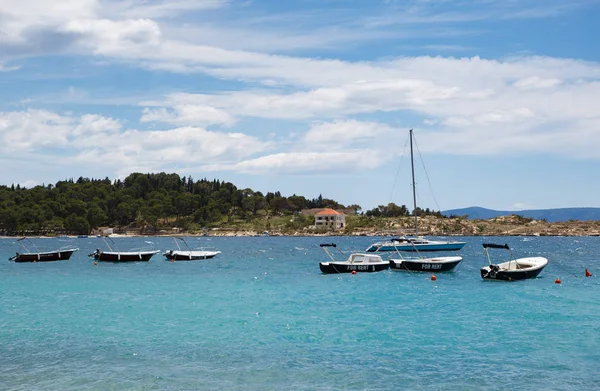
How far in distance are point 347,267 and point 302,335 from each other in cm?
3797

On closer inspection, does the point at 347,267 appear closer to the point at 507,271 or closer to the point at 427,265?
the point at 427,265

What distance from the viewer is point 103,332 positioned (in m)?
36.0

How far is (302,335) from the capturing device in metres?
34.9

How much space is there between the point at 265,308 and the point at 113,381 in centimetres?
2213

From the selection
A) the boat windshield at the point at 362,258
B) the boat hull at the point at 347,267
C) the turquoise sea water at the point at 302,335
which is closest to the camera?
the turquoise sea water at the point at 302,335

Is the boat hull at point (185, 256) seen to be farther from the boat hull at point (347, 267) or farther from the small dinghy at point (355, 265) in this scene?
the small dinghy at point (355, 265)

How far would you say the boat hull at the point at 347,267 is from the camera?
72.4m

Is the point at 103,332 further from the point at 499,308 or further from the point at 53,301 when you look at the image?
the point at 499,308

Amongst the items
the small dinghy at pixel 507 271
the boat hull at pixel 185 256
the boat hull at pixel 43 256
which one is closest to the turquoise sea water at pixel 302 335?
the small dinghy at pixel 507 271

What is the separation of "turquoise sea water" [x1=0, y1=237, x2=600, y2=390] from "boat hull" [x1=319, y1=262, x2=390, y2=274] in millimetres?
6791

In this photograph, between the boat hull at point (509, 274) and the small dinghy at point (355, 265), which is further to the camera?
the small dinghy at point (355, 265)

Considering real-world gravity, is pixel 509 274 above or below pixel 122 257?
below

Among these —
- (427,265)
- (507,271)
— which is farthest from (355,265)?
(507,271)

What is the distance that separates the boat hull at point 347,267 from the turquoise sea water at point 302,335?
22.3 feet
